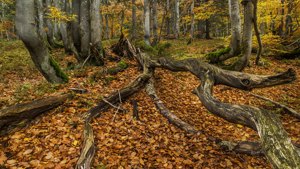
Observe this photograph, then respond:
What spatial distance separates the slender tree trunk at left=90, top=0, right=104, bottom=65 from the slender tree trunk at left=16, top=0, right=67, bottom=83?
242 cm

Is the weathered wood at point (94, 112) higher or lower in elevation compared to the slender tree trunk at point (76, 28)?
lower

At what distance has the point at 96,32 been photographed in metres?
8.67

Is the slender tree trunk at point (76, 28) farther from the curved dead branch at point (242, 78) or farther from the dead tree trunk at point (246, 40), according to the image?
the dead tree trunk at point (246, 40)

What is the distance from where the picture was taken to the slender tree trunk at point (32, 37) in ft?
17.6

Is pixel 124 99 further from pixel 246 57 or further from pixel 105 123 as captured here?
pixel 246 57

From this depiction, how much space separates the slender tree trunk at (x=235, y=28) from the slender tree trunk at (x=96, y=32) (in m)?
5.70

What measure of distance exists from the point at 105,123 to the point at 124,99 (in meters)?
1.28

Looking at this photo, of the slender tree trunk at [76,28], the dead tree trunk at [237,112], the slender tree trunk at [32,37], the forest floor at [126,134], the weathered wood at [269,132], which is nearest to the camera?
the weathered wood at [269,132]

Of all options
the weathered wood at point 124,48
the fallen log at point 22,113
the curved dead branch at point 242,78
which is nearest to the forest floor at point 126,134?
the fallen log at point 22,113

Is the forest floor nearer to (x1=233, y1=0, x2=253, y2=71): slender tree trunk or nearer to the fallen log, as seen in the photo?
the fallen log

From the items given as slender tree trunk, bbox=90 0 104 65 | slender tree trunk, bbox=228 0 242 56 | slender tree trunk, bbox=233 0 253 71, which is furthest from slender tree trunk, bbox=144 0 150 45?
slender tree trunk, bbox=233 0 253 71

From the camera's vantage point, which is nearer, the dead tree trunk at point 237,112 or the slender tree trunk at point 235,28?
the dead tree trunk at point 237,112

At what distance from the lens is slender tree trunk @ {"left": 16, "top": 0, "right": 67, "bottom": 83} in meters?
5.35

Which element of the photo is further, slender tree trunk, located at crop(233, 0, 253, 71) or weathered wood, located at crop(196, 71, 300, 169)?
slender tree trunk, located at crop(233, 0, 253, 71)
